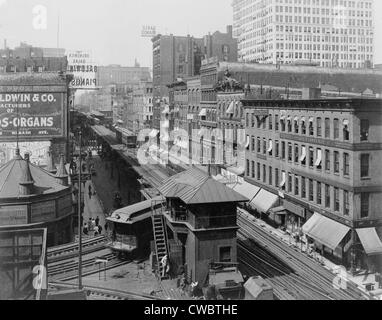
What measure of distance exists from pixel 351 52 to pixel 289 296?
109808 millimetres

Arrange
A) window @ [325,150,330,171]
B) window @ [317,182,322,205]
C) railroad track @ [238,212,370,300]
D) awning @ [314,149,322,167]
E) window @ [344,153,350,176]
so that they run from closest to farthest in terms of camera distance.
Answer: railroad track @ [238,212,370,300], window @ [344,153,350,176], window @ [325,150,330,171], awning @ [314,149,322,167], window @ [317,182,322,205]

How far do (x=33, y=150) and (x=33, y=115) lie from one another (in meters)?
4.38

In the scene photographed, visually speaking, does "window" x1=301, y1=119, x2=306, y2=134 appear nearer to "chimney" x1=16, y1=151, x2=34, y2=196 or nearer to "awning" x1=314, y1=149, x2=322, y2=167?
A: "awning" x1=314, y1=149, x2=322, y2=167

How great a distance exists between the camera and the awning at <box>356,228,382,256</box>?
105 ft

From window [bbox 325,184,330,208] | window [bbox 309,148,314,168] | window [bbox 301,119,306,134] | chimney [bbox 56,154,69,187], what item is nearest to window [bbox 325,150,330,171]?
window [bbox 325,184,330,208]

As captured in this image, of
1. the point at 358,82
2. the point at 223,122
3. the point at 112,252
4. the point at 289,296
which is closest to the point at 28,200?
the point at 112,252

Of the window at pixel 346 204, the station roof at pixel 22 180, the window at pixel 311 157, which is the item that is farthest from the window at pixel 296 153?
the station roof at pixel 22 180

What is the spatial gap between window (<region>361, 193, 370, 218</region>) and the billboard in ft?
104

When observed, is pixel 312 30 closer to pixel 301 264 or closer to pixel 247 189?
pixel 247 189

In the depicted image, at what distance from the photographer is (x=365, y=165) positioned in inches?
1316

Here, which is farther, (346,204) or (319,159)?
(319,159)

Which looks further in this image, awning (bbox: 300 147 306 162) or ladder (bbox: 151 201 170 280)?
awning (bbox: 300 147 306 162)

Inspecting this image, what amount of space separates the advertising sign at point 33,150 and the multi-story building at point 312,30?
6952 centimetres

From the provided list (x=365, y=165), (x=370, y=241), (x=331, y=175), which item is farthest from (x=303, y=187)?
(x=370, y=241)
